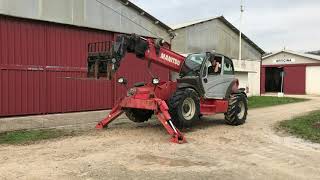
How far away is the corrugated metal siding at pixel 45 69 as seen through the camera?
48.7 feet

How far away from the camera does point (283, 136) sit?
41.7 feet

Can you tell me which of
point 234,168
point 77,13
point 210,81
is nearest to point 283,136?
point 210,81

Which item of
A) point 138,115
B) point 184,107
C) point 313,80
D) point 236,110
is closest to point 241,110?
point 236,110

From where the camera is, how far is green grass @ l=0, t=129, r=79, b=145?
1087 centimetres

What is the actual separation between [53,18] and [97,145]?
7157 millimetres

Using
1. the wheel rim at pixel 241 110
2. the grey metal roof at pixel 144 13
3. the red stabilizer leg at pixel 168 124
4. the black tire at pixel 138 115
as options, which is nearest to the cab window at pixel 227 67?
the wheel rim at pixel 241 110

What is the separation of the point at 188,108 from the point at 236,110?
2452 millimetres

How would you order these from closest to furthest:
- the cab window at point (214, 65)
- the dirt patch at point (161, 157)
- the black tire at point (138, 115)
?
1. the dirt patch at point (161, 157)
2. the black tire at point (138, 115)
3. the cab window at point (214, 65)

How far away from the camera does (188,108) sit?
1255 cm

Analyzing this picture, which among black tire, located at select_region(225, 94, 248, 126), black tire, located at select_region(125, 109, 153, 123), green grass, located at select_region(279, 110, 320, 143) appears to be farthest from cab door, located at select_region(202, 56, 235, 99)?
green grass, located at select_region(279, 110, 320, 143)

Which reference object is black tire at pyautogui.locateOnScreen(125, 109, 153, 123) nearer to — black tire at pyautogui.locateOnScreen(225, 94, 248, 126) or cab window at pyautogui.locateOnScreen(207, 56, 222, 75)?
cab window at pyautogui.locateOnScreen(207, 56, 222, 75)

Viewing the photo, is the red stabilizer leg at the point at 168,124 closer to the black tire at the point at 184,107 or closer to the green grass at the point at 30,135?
the black tire at the point at 184,107

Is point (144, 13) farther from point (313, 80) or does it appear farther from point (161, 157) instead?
point (313, 80)

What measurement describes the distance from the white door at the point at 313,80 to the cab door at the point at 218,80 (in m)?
27.7
